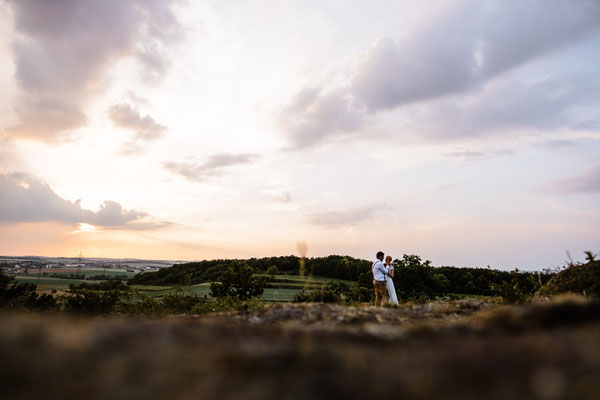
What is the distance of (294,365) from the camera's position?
130 inches

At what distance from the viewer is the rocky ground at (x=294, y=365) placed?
2723 mm

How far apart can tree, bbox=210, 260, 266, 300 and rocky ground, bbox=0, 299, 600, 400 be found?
21.2 m

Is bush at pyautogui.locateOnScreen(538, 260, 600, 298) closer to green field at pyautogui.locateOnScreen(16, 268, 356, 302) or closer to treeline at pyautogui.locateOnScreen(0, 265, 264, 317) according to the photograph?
green field at pyautogui.locateOnScreen(16, 268, 356, 302)

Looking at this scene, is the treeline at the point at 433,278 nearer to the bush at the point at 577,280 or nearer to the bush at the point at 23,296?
the bush at the point at 577,280

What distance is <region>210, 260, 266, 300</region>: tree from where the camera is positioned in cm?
2516

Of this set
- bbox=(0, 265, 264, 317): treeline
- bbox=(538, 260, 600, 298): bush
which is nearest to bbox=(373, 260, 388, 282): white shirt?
bbox=(0, 265, 264, 317): treeline

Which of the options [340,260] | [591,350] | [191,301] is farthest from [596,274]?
[340,260]

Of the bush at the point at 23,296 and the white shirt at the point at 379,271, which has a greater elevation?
the white shirt at the point at 379,271

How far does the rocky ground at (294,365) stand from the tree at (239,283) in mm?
21227

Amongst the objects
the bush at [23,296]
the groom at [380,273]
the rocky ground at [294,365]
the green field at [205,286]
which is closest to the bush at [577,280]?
the groom at [380,273]

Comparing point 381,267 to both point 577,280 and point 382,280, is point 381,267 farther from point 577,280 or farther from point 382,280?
point 577,280

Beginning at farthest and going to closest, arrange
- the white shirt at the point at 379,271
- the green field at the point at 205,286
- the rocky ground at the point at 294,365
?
the green field at the point at 205,286 < the white shirt at the point at 379,271 < the rocky ground at the point at 294,365

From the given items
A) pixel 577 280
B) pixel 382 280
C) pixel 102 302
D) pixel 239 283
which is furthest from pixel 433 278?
pixel 102 302

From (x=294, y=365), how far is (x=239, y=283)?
23182mm
